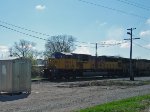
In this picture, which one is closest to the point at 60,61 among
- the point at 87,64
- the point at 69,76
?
the point at 69,76

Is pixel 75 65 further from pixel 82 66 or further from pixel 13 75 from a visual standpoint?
pixel 13 75

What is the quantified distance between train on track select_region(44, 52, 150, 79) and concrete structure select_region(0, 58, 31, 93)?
21611mm

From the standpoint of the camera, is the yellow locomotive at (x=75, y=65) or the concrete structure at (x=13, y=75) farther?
the yellow locomotive at (x=75, y=65)

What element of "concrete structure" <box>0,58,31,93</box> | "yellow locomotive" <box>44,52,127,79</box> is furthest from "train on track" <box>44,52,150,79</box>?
"concrete structure" <box>0,58,31,93</box>

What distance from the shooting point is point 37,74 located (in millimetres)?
61938

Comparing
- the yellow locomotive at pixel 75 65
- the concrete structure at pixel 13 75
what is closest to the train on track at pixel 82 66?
the yellow locomotive at pixel 75 65

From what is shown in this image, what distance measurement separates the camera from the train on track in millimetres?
44844

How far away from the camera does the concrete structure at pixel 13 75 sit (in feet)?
71.2

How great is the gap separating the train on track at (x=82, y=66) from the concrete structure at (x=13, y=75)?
851 inches

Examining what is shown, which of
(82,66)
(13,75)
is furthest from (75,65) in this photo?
(13,75)

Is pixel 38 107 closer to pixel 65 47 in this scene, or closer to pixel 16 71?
pixel 16 71

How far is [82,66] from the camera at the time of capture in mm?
48562

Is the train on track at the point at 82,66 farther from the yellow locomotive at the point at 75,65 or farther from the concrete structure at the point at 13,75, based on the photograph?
the concrete structure at the point at 13,75

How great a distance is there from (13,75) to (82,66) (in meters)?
27.4
